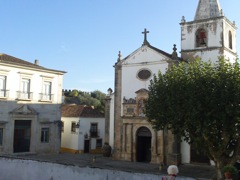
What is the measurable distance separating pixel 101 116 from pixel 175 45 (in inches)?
537

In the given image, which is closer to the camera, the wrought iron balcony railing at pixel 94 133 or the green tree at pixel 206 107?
the green tree at pixel 206 107

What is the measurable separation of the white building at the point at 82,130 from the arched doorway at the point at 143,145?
27.8 feet

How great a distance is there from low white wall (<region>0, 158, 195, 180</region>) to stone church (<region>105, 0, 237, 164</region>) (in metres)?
13.1

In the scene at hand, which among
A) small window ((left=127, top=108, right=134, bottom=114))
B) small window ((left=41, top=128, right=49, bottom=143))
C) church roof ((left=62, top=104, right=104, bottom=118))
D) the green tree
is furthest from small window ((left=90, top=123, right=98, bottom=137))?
→ the green tree

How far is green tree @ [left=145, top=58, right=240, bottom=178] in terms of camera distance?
1500 cm

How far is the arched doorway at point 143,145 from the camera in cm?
2581

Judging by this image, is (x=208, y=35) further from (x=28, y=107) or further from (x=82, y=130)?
(x=28, y=107)

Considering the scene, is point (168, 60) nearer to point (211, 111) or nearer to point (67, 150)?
point (211, 111)

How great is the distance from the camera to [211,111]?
1504 cm

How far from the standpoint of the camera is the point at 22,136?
27.1 meters

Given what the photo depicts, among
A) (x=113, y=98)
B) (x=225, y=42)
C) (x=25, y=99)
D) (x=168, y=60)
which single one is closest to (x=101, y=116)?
(x=113, y=98)

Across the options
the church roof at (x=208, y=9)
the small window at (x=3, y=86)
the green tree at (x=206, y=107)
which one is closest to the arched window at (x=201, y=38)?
the church roof at (x=208, y=9)

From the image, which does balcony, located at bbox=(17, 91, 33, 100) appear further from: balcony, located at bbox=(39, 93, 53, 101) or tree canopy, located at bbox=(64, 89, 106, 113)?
tree canopy, located at bbox=(64, 89, 106, 113)

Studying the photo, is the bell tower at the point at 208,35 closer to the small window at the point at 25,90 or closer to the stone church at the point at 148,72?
the stone church at the point at 148,72
